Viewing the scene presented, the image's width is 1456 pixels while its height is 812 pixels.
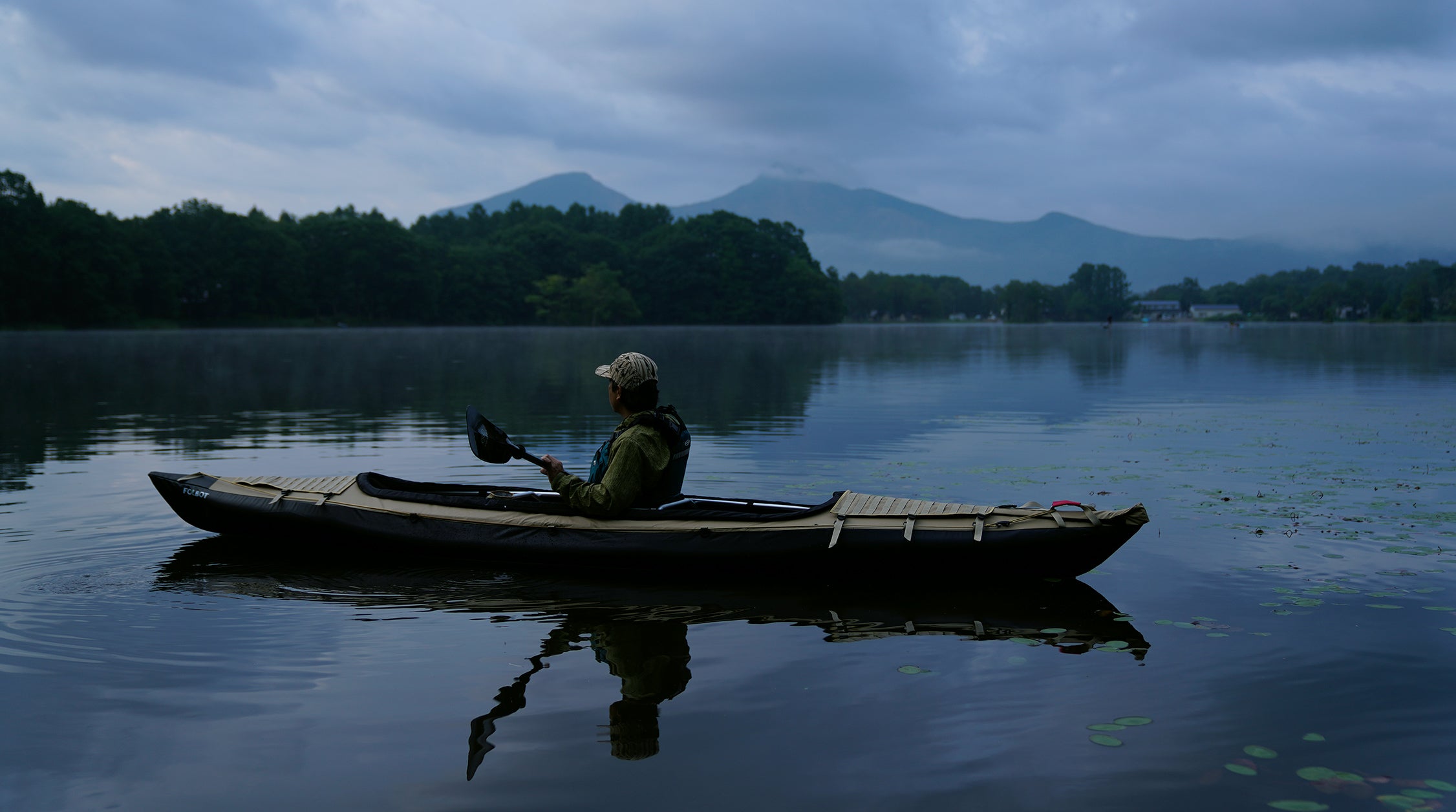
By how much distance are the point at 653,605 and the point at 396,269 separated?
134951 millimetres

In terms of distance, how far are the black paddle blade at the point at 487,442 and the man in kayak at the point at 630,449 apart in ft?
2.71

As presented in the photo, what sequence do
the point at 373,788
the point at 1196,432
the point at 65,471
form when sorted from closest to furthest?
the point at 373,788 < the point at 65,471 < the point at 1196,432

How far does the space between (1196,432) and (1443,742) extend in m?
14.3

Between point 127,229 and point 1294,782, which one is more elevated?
point 127,229

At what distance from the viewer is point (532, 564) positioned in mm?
9133

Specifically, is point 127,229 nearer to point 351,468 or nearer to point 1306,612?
point 351,468

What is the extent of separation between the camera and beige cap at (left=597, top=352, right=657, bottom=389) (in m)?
8.57

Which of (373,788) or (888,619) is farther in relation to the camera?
(888,619)

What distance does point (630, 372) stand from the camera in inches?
338

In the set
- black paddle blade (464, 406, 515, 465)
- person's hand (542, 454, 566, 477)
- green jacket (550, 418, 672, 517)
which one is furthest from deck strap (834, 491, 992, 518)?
black paddle blade (464, 406, 515, 465)

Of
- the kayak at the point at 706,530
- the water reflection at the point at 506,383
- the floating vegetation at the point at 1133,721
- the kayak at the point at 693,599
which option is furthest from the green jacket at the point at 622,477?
the water reflection at the point at 506,383

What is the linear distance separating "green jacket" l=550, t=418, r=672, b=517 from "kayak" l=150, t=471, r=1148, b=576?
7.2 inches

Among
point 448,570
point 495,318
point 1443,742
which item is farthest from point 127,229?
point 1443,742

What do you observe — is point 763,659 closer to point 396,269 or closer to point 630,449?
point 630,449
